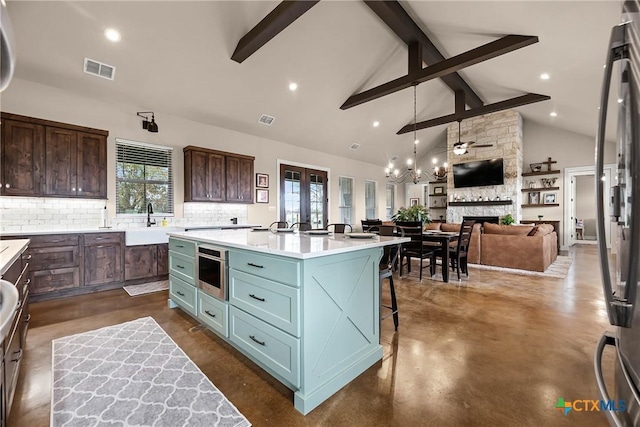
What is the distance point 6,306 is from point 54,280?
14.4 ft

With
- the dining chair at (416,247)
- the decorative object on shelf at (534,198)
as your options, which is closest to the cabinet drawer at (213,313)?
the dining chair at (416,247)

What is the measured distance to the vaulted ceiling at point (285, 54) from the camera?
3361 mm

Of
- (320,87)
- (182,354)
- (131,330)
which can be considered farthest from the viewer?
(320,87)

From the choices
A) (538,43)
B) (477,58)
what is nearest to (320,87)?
(477,58)

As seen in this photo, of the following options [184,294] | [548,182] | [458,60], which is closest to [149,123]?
[184,294]

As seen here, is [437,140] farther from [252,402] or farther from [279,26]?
[252,402]

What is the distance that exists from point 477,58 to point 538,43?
2.67ft

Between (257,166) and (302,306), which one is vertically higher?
(257,166)

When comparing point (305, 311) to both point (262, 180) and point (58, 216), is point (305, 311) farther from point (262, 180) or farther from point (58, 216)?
point (262, 180)

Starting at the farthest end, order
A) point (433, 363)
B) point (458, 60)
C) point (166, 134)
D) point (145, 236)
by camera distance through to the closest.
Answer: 1. point (166, 134)
2. point (458, 60)
3. point (145, 236)
4. point (433, 363)

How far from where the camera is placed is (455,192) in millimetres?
9250

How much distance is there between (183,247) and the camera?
9.78 ft

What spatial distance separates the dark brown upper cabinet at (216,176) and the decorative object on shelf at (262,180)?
0.51m

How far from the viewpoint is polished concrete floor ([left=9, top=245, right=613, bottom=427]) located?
62.9 inches
